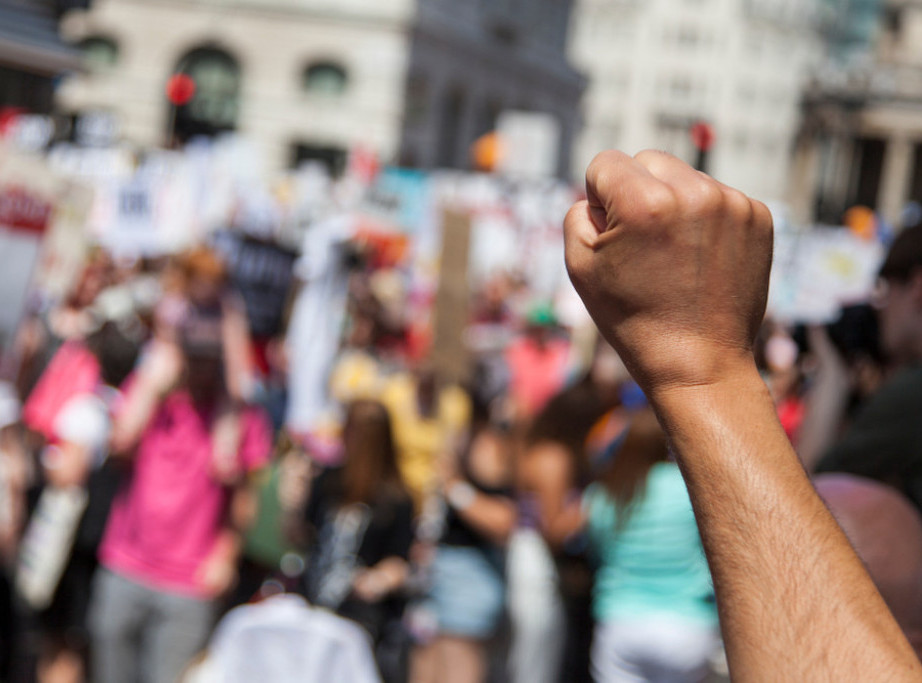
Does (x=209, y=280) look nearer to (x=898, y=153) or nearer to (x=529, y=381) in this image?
(x=529, y=381)

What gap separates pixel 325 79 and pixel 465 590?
87.5ft

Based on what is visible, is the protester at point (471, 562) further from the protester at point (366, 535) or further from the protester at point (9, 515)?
the protester at point (9, 515)

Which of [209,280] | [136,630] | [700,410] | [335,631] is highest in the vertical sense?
[700,410]

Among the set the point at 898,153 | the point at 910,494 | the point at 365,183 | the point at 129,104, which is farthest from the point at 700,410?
the point at 898,153

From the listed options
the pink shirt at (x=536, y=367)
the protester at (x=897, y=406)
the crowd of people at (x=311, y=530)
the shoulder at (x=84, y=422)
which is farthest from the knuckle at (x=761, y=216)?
the pink shirt at (x=536, y=367)

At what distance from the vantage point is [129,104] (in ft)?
99.2

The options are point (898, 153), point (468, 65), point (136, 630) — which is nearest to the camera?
point (136, 630)

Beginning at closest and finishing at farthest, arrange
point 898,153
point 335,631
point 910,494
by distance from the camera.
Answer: point 910,494
point 335,631
point 898,153

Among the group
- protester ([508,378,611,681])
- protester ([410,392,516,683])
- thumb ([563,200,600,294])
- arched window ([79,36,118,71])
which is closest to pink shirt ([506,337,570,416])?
protester ([508,378,611,681])

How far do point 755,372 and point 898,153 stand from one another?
66.3 metres

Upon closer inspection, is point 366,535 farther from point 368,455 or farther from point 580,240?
point 580,240

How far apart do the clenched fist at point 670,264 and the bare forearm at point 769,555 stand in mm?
32

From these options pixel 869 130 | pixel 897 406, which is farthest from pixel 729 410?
pixel 869 130

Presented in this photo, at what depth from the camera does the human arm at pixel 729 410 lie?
1021 mm
